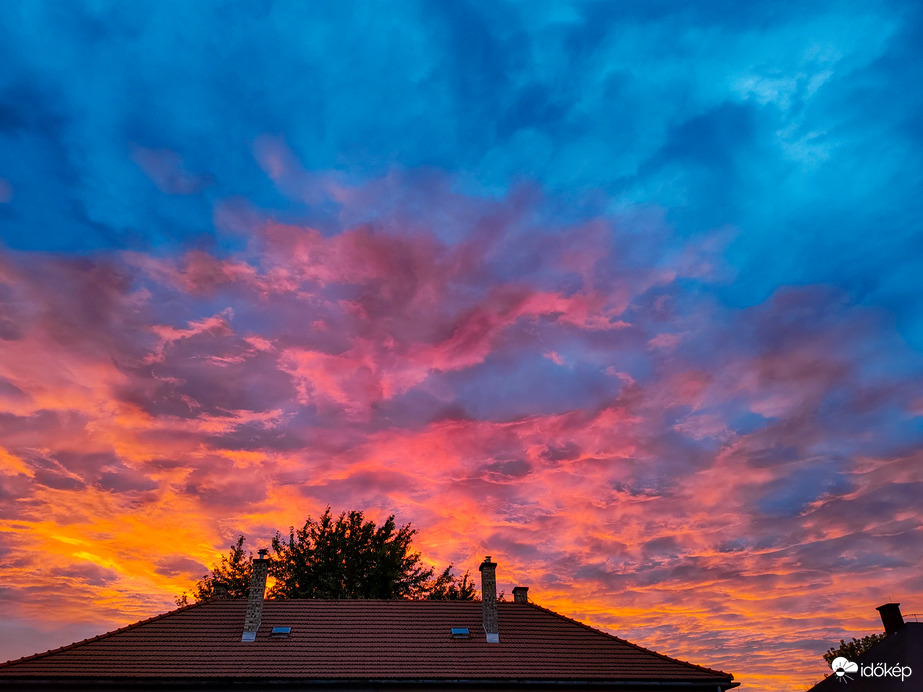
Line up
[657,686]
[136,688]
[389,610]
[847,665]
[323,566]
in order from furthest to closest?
[323,566], [389,610], [847,665], [657,686], [136,688]

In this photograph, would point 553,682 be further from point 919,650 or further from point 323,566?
point 323,566

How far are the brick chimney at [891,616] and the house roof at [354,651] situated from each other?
9454 millimetres

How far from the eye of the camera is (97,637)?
72.3 ft

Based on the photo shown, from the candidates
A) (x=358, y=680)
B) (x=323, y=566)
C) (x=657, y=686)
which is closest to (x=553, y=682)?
(x=657, y=686)

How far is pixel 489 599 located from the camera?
24562mm

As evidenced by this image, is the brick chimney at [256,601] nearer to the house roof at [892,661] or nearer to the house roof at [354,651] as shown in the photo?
the house roof at [354,651]

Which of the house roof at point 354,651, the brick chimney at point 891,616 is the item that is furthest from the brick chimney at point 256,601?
the brick chimney at point 891,616

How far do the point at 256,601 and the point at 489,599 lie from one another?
9.48 meters

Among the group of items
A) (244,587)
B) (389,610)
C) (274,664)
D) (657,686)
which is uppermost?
(244,587)

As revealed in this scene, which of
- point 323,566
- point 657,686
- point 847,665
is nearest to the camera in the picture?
point 657,686

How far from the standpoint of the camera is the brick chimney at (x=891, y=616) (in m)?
25.2

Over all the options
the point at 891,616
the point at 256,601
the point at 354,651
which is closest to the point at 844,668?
the point at 891,616

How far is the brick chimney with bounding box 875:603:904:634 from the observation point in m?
25.2

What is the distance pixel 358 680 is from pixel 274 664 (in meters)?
3.10
